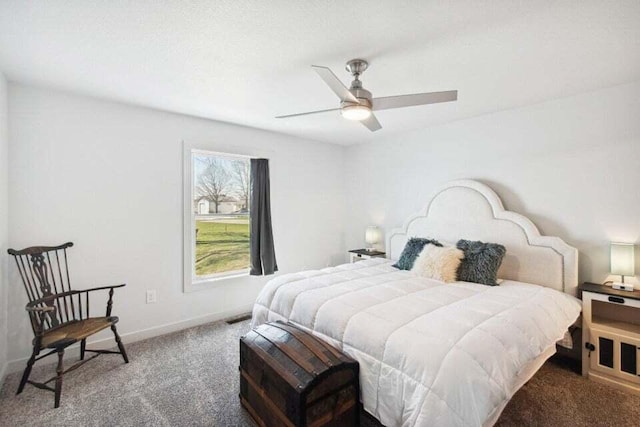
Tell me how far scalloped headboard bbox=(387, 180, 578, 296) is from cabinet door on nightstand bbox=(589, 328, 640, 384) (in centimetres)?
44

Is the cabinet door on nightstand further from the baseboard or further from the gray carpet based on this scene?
the baseboard

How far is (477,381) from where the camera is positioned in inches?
55.4

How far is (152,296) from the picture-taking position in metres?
3.15

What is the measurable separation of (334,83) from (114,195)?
2484mm

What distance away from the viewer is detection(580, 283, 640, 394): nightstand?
2219 mm

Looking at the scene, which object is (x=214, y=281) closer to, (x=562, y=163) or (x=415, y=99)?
(x=415, y=99)

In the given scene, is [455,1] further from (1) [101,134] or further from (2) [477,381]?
(1) [101,134]

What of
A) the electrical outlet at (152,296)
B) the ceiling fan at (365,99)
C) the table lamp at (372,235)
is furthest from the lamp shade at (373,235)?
the electrical outlet at (152,296)

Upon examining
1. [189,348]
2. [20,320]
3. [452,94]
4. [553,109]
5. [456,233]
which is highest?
[553,109]

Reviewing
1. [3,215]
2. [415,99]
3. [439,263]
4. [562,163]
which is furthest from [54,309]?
[562,163]

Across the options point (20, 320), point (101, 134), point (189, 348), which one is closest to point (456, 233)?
point (189, 348)

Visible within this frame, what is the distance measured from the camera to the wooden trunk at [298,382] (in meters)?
1.54

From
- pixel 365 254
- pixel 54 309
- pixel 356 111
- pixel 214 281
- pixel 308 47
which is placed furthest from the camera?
pixel 365 254

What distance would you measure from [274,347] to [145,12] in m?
2.03
